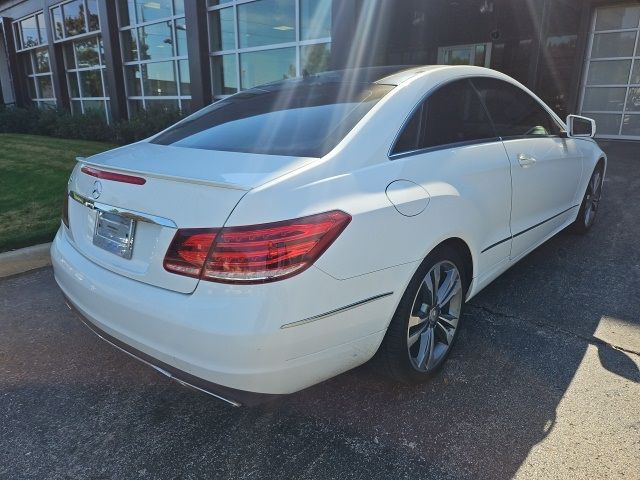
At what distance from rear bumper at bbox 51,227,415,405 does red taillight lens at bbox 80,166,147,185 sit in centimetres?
43

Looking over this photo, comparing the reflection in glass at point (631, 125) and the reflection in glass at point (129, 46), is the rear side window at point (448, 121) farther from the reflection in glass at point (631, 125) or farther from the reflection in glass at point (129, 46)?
the reflection in glass at point (129, 46)

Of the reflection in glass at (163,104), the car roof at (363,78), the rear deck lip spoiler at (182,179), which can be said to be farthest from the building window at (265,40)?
the rear deck lip spoiler at (182,179)

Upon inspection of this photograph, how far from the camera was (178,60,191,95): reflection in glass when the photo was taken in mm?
12930

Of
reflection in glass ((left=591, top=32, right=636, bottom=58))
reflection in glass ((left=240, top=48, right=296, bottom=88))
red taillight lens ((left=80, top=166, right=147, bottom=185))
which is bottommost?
A: red taillight lens ((left=80, top=166, right=147, bottom=185))

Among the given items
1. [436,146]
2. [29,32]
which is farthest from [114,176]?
[29,32]

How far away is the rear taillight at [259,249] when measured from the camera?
183cm

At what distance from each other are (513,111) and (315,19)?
7.07 metres

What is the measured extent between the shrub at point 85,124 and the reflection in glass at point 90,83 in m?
1.10

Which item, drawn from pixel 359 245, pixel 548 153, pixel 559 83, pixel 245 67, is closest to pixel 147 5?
pixel 245 67

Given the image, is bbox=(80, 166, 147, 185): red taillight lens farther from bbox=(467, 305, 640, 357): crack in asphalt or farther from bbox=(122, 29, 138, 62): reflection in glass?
bbox=(122, 29, 138, 62): reflection in glass

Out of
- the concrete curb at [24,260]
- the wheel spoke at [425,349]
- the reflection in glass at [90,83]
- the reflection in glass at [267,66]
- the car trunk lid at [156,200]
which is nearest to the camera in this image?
the car trunk lid at [156,200]

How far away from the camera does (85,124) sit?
14.6m

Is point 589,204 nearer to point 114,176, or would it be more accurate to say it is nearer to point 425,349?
point 425,349

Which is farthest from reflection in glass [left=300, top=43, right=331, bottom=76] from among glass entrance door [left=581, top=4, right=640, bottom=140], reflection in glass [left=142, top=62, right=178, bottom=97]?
glass entrance door [left=581, top=4, right=640, bottom=140]
